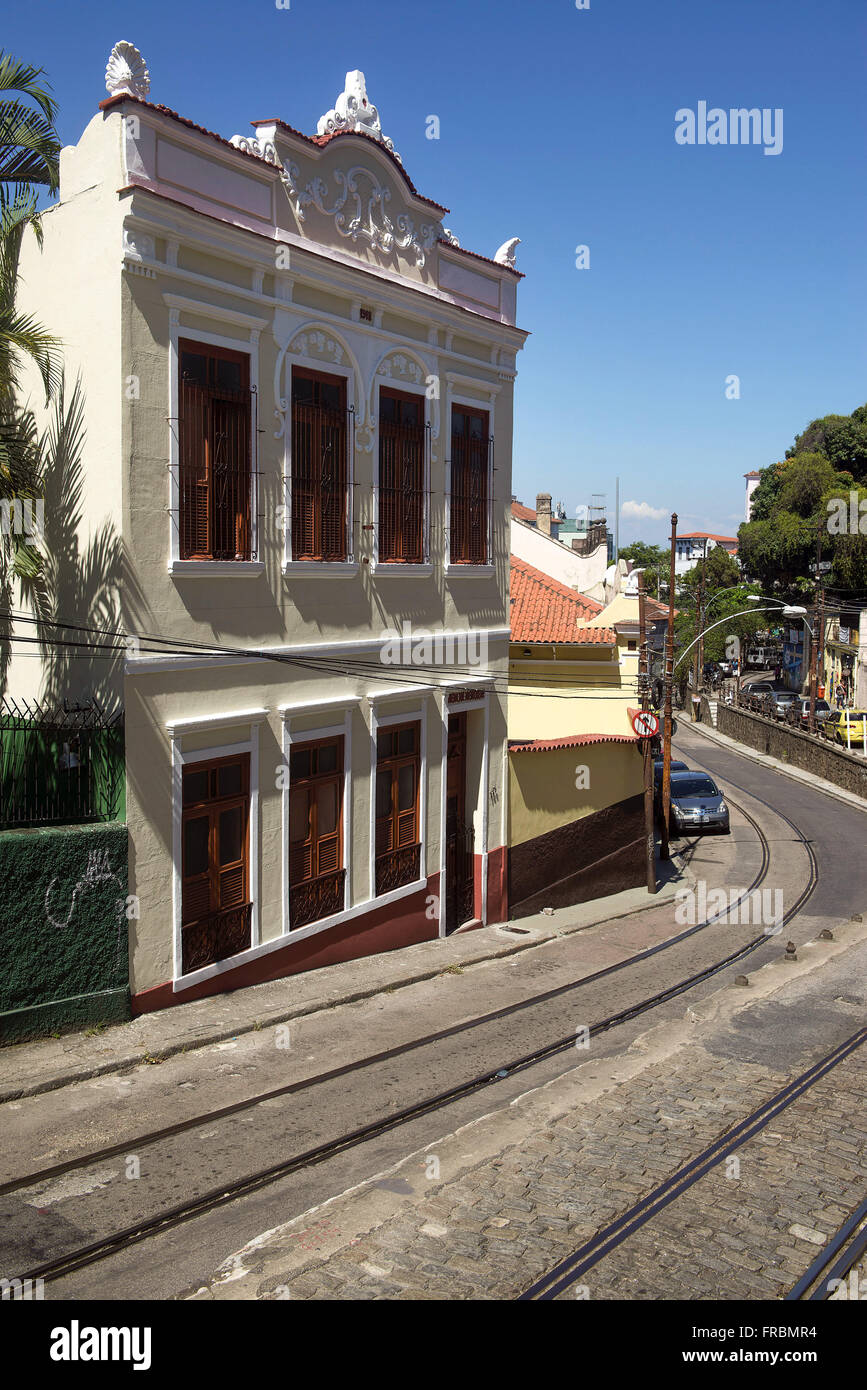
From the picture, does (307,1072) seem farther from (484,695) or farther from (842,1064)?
(484,695)

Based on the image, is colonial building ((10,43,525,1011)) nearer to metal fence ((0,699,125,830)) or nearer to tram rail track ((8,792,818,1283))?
metal fence ((0,699,125,830))

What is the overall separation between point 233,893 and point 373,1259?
18.6 feet

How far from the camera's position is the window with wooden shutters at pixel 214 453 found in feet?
36.3

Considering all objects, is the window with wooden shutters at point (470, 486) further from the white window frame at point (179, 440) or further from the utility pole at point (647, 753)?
the utility pole at point (647, 753)

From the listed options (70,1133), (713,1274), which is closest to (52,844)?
(70,1133)

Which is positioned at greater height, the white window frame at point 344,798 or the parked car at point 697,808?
the white window frame at point 344,798

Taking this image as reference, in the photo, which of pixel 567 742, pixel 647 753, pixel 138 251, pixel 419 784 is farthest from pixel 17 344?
pixel 647 753

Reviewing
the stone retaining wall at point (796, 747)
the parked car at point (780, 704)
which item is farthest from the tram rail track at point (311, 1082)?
the parked car at point (780, 704)

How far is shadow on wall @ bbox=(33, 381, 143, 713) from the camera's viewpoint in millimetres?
10453

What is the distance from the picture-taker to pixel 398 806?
14.7 metres

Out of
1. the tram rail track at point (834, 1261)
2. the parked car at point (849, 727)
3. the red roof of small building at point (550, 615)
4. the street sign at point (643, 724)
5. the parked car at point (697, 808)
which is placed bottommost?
the parked car at point (697, 808)

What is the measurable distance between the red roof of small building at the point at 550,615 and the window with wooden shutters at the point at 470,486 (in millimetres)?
3573

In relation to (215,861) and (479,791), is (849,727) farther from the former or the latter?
(215,861)

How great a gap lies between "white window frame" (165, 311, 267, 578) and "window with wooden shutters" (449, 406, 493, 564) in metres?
4.26
